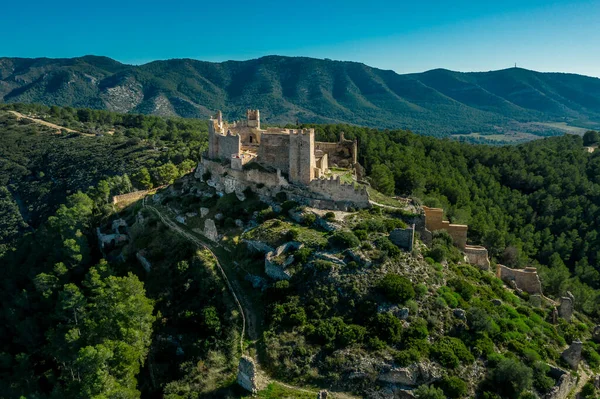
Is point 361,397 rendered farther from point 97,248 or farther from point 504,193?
point 504,193

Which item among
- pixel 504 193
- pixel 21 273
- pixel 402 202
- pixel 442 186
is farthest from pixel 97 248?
pixel 504 193

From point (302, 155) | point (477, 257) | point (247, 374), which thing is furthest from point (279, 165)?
point (247, 374)

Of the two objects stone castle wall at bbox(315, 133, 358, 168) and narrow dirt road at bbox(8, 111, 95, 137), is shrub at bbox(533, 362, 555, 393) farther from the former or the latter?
narrow dirt road at bbox(8, 111, 95, 137)

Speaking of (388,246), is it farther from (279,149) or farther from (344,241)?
(279,149)

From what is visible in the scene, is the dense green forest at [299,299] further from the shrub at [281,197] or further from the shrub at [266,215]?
the shrub at [281,197]

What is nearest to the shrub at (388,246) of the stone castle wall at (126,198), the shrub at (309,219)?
the shrub at (309,219)

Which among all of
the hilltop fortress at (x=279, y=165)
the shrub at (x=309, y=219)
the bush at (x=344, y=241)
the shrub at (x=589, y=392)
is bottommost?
the shrub at (x=589, y=392)

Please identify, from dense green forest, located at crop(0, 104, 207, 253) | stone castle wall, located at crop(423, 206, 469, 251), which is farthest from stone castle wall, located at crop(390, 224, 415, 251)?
dense green forest, located at crop(0, 104, 207, 253)
